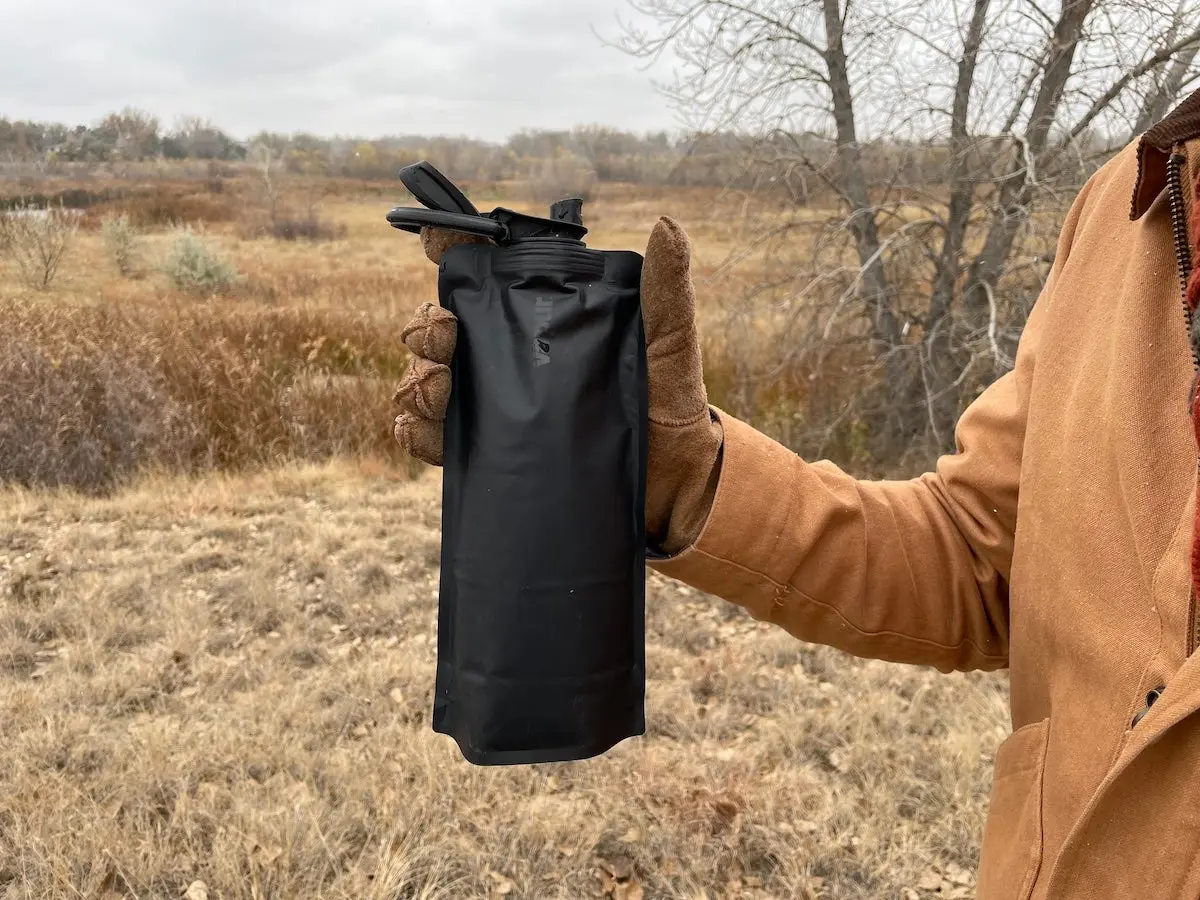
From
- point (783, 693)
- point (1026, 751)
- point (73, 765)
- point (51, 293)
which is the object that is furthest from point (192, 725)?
point (51, 293)

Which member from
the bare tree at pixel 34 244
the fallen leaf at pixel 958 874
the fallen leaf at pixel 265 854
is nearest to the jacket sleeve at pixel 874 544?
the fallen leaf at pixel 958 874

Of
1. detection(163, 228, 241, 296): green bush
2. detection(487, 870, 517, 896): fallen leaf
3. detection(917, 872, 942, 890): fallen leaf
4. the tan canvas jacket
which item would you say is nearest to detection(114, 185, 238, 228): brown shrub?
detection(163, 228, 241, 296): green bush

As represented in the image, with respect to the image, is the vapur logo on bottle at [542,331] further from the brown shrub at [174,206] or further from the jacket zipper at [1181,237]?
the brown shrub at [174,206]

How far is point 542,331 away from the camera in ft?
3.46

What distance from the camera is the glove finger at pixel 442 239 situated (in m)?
1.09

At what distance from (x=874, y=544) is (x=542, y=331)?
56 centimetres

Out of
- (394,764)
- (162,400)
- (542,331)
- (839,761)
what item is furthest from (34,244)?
(542,331)

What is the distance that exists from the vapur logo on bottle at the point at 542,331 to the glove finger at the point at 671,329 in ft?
0.43

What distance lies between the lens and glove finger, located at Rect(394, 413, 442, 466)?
1.08 meters

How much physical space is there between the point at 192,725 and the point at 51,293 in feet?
33.2

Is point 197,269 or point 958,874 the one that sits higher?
point 197,269

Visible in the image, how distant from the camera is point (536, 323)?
1.06 m

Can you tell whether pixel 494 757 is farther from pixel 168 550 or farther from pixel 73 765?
pixel 168 550

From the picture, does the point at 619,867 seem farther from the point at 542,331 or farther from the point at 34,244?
the point at 34,244
